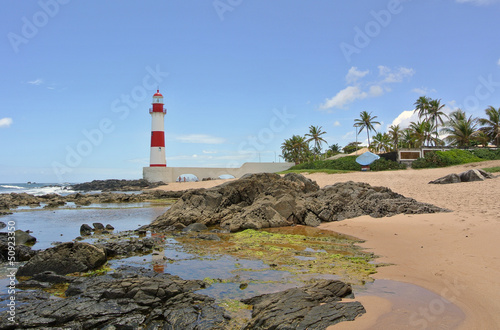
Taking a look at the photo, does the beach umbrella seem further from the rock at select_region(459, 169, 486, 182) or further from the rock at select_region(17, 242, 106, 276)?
the rock at select_region(17, 242, 106, 276)

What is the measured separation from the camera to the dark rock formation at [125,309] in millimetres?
5004

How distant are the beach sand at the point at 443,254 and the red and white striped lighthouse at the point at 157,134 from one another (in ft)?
132

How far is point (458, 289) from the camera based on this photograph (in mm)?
5945

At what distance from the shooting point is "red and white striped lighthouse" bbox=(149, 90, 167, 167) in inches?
1999

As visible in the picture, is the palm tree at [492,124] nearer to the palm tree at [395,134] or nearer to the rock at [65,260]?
the palm tree at [395,134]

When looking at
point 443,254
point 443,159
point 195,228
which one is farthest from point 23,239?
point 443,159

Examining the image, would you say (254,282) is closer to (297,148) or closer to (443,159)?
(443,159)

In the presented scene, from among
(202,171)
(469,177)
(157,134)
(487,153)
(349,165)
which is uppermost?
(157,134)

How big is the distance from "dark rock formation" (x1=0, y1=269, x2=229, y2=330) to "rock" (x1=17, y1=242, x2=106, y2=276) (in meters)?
1.75

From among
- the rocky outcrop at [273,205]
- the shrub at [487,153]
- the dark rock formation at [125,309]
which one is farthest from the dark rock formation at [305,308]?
the shrub at [487,153]

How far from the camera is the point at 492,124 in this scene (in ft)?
154

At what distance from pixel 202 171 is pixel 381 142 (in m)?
30.9

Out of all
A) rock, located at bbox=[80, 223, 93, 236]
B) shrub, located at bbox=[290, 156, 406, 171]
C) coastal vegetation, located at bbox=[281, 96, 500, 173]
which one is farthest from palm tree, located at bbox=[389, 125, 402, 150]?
rock, located at bbox=[80, 223, 93, 236]

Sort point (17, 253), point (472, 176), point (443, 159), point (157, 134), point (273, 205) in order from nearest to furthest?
1. point (17, 253)
2. point (273, 205)
3. point (472, 176)
4. point (443, 159)
5. point (157, 134)
